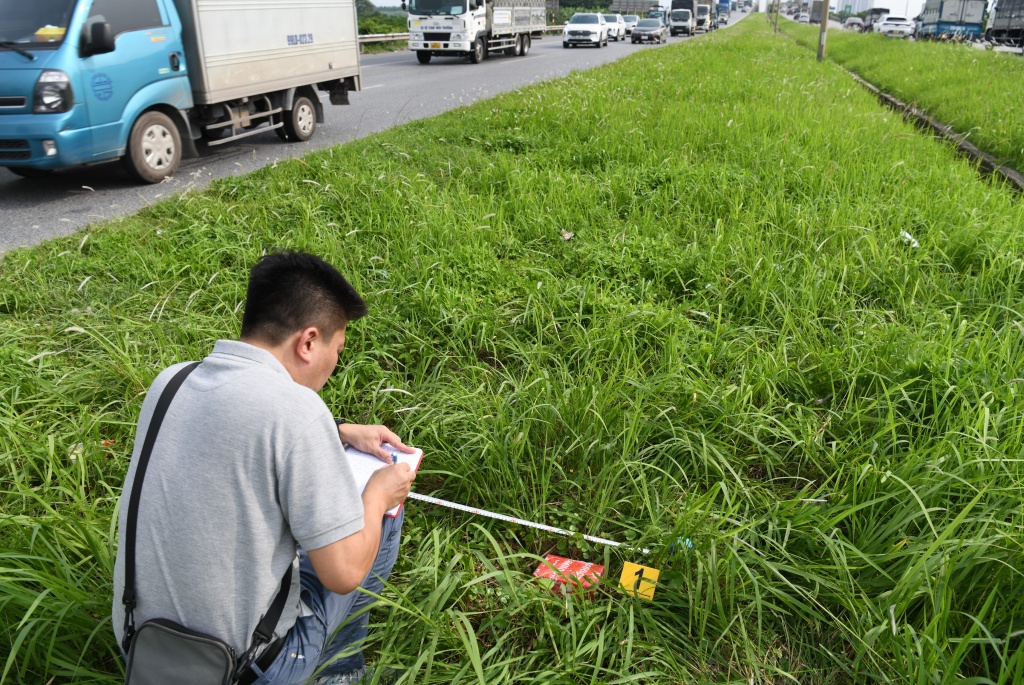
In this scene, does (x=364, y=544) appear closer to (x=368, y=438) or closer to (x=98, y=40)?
(x=368, y=438)

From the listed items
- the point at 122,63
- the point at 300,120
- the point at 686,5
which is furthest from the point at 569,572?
the point at 686,5

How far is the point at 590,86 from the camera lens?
12.6 metres

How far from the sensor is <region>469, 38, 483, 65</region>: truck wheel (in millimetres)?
23608

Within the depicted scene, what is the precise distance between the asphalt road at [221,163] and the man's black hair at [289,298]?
16.9 feet

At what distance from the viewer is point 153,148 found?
7883 millimetres

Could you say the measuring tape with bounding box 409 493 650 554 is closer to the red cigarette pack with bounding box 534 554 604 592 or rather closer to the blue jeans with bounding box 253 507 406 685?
the red cigarette pack with bounding box 534 554 604 592

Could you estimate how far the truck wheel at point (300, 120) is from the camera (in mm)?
10289

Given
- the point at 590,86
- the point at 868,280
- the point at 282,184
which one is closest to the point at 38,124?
the point at 282,184

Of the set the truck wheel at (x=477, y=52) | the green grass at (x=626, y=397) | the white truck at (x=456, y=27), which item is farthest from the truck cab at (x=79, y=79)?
the truck wheel at (x=477, y=52)

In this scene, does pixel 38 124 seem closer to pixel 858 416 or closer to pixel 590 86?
pixel 858 416

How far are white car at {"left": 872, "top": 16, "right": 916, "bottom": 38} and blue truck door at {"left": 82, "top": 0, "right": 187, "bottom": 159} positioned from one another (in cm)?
5524

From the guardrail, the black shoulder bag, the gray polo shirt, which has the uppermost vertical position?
the guardrail

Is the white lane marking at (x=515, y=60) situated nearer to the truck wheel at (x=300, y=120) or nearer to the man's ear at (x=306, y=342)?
the truck wheel at (x=300, y=120)

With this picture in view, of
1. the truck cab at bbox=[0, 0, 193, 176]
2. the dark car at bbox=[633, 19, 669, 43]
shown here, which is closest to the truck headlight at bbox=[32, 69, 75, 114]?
the truck cab at bbox=[0, 0, 193, 176]
